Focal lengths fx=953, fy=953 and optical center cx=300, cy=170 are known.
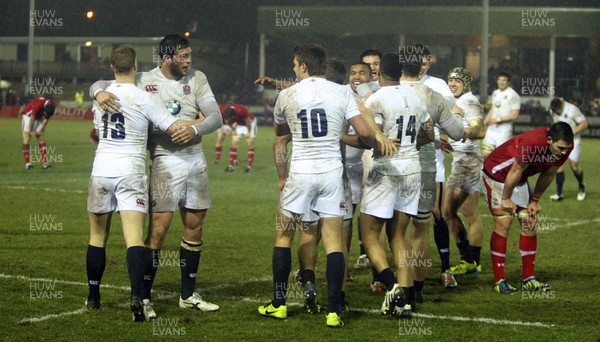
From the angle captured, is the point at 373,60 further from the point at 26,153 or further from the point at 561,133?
the point at 26,153

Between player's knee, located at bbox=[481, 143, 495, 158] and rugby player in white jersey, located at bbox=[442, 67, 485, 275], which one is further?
player's knee, located at bbox=[481, 143, 495, 158]

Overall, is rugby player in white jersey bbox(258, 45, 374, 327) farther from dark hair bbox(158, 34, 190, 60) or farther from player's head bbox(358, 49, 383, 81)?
player's head bbox(358, 49, 383, 81)

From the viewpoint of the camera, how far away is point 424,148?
9.52 meters

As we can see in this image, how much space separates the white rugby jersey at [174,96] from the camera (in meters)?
8.77

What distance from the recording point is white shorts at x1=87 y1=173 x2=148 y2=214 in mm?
8398

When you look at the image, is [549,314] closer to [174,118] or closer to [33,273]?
[174,118]

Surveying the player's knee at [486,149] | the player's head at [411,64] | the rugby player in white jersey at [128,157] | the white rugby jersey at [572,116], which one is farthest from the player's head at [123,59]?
the white rugby jersey at [572,116]

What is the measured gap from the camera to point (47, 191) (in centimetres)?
1917

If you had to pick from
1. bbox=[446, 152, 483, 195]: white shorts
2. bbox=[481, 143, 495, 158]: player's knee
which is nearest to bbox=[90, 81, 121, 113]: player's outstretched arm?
bbox=[446, 152, 483, 195]: white shorts

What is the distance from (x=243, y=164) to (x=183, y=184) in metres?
18.2

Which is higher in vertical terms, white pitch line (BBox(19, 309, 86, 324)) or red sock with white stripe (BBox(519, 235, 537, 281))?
red sock with white stripe (BBox(519, 235, 537, 281))

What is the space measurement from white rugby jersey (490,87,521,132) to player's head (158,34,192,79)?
12.7m

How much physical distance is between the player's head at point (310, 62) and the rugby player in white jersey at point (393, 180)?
69cm

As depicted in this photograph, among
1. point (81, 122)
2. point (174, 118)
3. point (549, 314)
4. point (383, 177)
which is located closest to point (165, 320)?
point (174, 118)
